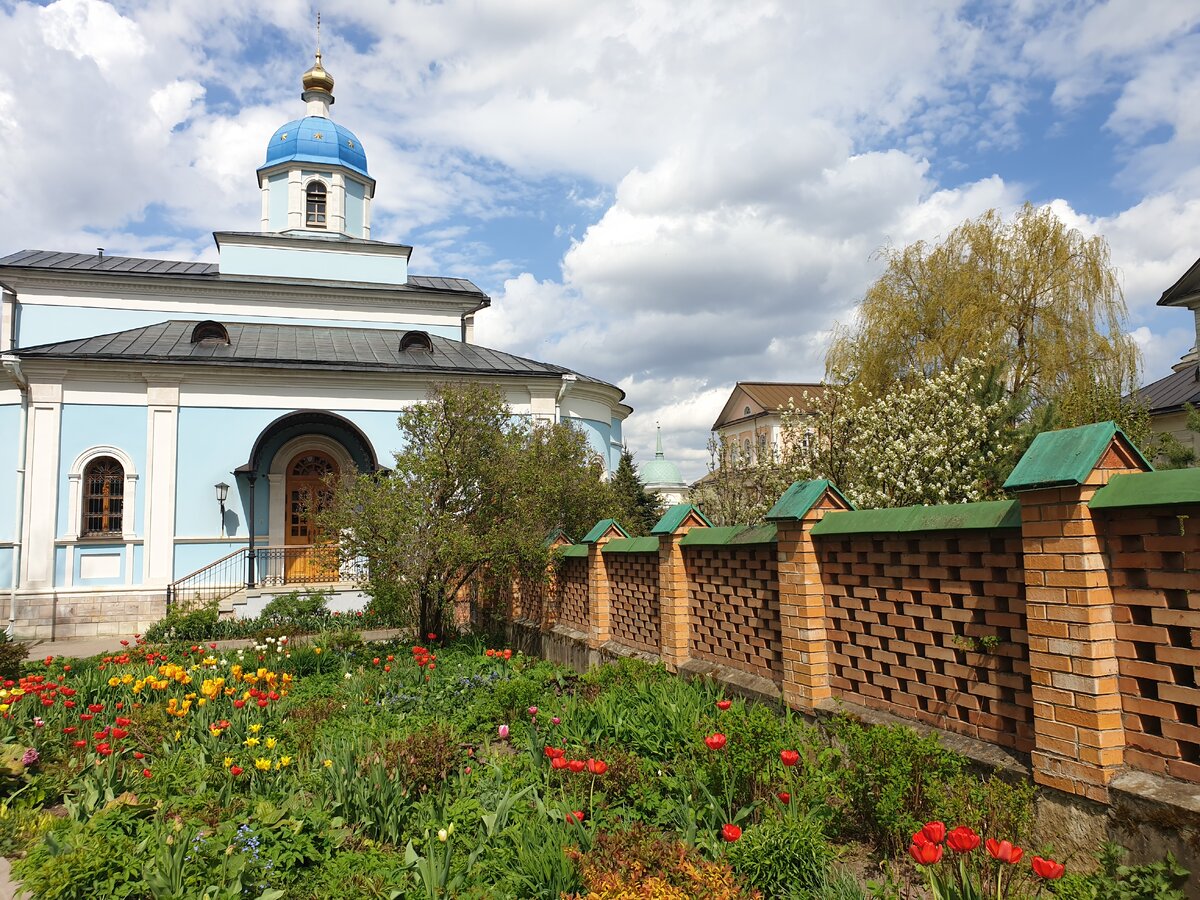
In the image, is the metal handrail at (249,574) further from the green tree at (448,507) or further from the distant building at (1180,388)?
the distant building at (1180,388)

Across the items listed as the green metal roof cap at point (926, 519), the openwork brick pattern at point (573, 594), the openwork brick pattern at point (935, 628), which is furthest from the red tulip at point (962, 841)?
the openwork brick pattern at point (573, 594)

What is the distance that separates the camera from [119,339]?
17.0m

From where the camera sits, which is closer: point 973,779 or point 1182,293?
point 973,779

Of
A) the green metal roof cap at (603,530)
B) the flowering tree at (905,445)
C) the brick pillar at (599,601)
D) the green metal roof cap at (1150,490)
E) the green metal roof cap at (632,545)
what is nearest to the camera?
the green metal roof cap at (1150,490)

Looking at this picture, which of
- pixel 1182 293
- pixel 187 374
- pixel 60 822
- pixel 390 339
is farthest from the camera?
pixel 390 339

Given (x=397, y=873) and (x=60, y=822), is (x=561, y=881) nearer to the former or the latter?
(x=397, y=873)

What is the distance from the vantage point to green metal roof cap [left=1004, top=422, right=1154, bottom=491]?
2.95 m

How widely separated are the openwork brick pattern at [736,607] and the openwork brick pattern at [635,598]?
67 cm

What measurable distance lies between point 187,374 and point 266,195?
26.8 feet

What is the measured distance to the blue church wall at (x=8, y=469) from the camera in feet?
50.7

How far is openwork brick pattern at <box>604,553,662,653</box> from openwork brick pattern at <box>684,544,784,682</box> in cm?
67

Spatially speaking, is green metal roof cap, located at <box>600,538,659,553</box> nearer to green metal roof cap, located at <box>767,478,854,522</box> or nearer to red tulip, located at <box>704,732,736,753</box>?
green metal roof cap, located at <box>767,478,854,522</box>

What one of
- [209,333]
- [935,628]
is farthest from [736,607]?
[209,333]

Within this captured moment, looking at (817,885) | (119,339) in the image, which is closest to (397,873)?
(817,885)
